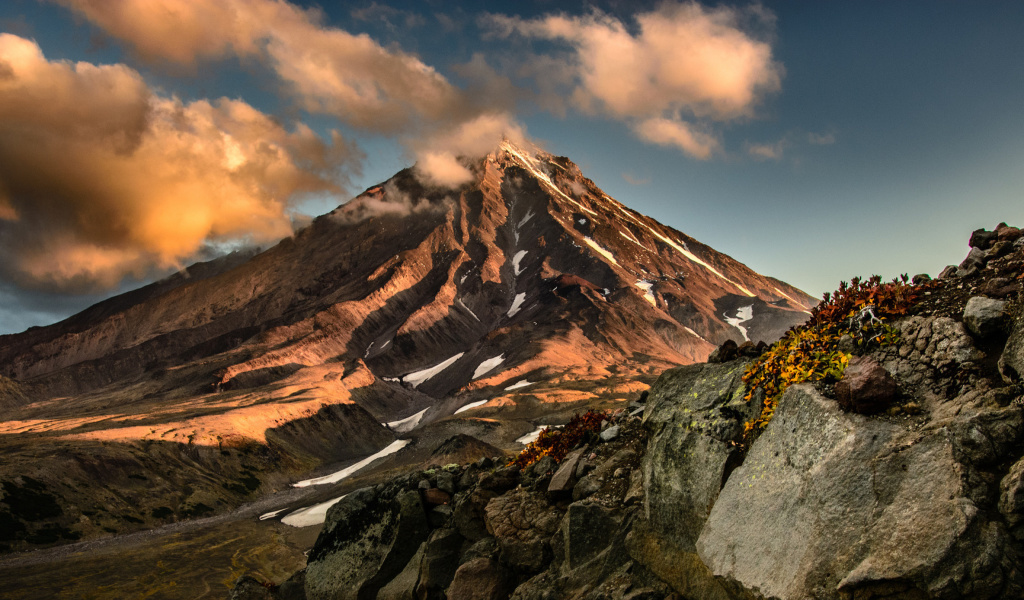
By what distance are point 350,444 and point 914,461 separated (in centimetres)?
16433

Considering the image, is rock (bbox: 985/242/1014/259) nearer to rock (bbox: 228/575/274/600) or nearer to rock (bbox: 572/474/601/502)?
rock (bbox: 572/474/601/502)

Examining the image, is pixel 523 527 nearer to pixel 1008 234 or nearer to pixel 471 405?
pixel 1008 234

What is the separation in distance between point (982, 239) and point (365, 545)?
47.4 ft

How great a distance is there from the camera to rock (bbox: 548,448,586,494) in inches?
448

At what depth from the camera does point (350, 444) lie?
157875mm

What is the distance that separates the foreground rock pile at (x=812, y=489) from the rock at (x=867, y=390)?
0.05 feet

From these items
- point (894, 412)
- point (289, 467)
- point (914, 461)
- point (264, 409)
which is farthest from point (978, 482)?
point (264, 409)

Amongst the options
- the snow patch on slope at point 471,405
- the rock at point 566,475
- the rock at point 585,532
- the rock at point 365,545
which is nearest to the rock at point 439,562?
the rock at point 365,545

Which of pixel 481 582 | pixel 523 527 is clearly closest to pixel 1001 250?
pixel 523 527

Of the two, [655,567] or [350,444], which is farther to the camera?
[350,444]

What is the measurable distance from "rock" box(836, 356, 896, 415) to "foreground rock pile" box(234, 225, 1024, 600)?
0.05ft

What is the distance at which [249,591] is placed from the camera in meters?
17.9

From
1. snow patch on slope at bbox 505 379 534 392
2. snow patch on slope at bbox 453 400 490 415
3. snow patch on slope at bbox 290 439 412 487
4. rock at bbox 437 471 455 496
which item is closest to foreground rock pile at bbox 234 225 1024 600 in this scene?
rock at bbox 437 471 455 496

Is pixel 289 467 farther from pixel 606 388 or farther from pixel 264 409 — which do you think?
pixel 606 388
